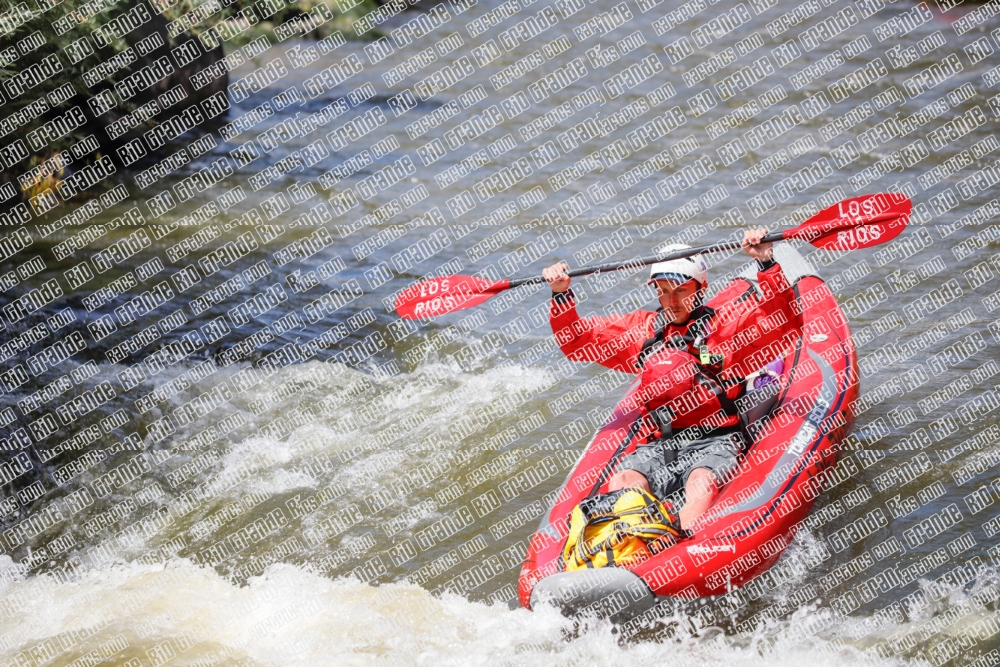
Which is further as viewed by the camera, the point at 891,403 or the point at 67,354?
the point at 67,354

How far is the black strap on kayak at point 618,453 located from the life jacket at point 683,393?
0.64ft

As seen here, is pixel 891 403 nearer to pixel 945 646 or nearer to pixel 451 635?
pixel 945 646

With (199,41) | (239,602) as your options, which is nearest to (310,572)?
(239,602)

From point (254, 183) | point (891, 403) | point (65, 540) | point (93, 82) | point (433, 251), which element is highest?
point (93, 82)

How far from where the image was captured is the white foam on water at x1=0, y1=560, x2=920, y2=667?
4.64 m

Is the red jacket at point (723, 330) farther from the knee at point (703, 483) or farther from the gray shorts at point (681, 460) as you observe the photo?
the knee at point (703, 483)

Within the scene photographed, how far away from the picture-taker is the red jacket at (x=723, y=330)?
4.95 metres

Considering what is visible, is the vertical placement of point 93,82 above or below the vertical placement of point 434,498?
above

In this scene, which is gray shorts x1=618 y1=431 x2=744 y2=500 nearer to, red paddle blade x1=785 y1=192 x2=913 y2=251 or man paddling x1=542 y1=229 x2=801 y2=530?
man paddling x1=542 y1=229 x2=801 y2=530

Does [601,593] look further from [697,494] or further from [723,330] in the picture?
[723,330]

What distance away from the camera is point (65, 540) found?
5984 millimetres

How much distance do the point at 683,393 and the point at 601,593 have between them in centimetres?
110

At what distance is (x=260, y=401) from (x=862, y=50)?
7771 millimetres

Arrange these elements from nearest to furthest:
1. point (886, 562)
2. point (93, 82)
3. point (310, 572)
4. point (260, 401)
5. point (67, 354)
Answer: point (886, 562) → point (310, 572) → point (260, 401) → point (67, 354) → point (93, 82)
